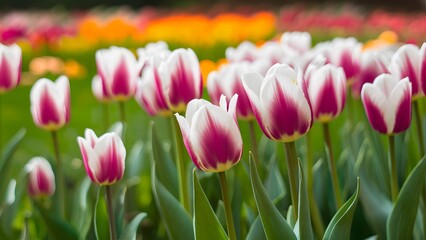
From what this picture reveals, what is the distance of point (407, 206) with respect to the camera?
51.7 inches

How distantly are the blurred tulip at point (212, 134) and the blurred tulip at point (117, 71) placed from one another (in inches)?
21.5

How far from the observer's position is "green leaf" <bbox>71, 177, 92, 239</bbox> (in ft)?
5.34

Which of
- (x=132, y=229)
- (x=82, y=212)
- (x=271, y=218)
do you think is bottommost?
(x=82, y=212)

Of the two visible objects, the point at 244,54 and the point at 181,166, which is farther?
the point at 244,54

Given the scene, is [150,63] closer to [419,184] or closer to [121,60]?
[121,60]

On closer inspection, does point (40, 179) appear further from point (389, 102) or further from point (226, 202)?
point (389, 102)

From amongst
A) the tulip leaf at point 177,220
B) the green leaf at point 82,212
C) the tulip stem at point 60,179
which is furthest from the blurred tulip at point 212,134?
the tulip stem at point 60,179

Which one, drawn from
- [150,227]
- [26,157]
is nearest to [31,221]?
[150,227]

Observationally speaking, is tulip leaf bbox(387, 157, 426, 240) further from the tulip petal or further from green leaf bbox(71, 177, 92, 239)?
green leaf bbox(71, 177, 92, 239)

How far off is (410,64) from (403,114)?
13 centimetres

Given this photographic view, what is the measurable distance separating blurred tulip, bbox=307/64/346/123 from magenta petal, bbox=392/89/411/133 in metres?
0.12

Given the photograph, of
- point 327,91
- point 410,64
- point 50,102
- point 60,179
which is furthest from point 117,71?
point 410,64

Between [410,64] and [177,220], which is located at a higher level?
[410,64]

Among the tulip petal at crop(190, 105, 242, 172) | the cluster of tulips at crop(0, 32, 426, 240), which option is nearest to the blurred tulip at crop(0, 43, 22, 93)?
the cluster of tulips at crop(0, 32, 426, 240)
